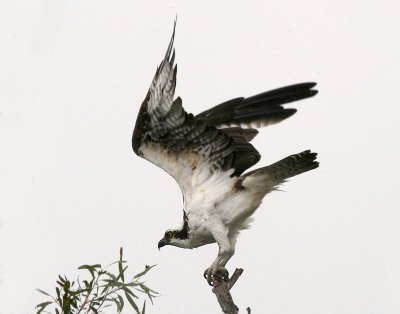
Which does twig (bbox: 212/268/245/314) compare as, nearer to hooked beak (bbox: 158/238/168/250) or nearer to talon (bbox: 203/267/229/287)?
talon (bbox: 203/267/229/287)

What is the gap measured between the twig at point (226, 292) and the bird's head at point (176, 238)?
1.23m

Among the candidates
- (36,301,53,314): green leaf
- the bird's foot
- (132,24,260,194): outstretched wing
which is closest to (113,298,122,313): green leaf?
(36,301,53,314): green leaf

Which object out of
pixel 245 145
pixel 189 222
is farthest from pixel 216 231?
pixel 245 145

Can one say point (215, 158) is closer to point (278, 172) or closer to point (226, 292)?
point (278, 172)

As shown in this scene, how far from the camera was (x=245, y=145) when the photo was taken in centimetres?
1023

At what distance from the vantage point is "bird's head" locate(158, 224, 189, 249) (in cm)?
1023

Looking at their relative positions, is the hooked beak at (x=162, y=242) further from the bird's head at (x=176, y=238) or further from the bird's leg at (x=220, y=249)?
the bird's leg at (x=220, y=249)

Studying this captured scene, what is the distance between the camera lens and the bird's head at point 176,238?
10.2 metres

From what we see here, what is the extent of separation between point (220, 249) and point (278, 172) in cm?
97

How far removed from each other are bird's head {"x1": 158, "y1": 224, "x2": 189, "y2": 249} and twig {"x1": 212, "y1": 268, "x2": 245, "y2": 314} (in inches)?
48.4

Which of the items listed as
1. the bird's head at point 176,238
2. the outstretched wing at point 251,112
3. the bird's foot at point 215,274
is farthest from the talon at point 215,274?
the outstretched wing at point 251,112

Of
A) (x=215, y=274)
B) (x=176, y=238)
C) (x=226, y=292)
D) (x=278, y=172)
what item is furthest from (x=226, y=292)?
(x=176, y=238)

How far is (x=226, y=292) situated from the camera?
343 inches

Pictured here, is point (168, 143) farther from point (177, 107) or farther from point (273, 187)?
point (273, 187)
